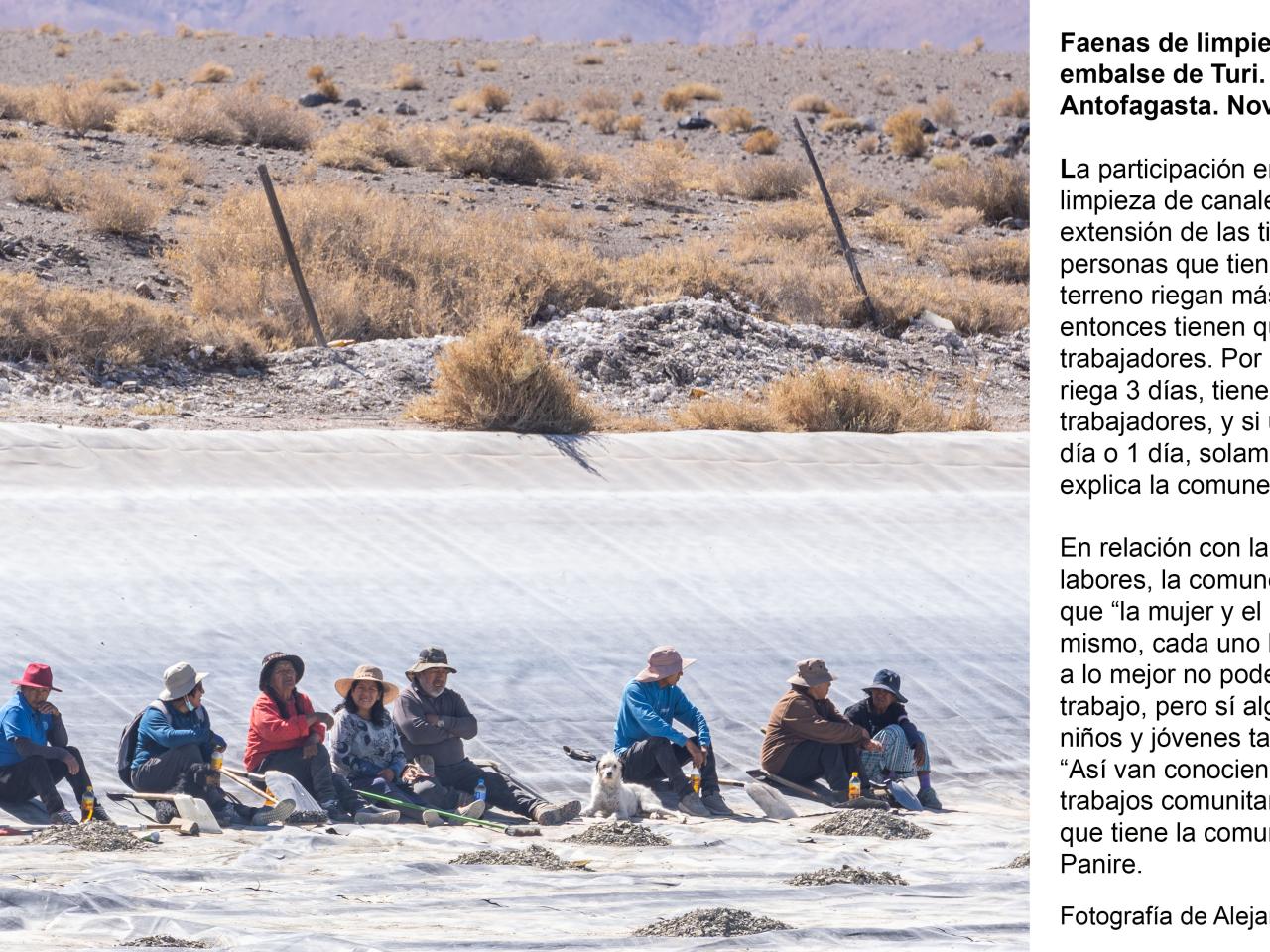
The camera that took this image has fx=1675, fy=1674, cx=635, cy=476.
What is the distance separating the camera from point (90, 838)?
26.6ft

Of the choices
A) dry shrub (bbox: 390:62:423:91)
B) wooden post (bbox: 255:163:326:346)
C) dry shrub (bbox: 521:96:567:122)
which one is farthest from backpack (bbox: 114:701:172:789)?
dry shrub (bbox: 390:62:423:91)

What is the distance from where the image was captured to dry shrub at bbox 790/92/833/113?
41969 mm

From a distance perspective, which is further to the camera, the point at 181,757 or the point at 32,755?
the point at 181,757

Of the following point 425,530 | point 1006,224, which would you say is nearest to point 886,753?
point 425,530

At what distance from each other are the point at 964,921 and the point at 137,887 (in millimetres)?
3622

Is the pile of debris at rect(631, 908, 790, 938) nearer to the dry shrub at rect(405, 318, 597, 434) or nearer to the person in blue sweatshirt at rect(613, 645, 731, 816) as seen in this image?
the person in blue sweatshirt at rect(613, 645, 731, 816)

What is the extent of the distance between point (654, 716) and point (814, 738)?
1.05 m

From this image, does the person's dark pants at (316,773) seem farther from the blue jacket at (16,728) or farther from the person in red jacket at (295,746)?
the blue jacket at (16,728)

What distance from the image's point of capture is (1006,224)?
97.5ft

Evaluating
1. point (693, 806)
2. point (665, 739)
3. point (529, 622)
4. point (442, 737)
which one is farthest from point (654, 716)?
point (529, 622)

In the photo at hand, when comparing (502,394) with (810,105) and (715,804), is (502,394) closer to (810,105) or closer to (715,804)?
Answer: (715,804)

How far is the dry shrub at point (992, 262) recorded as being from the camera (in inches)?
1014

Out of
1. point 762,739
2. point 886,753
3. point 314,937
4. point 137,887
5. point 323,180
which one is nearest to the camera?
point 314,937

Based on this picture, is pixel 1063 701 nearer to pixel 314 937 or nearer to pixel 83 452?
pixel 314 937
